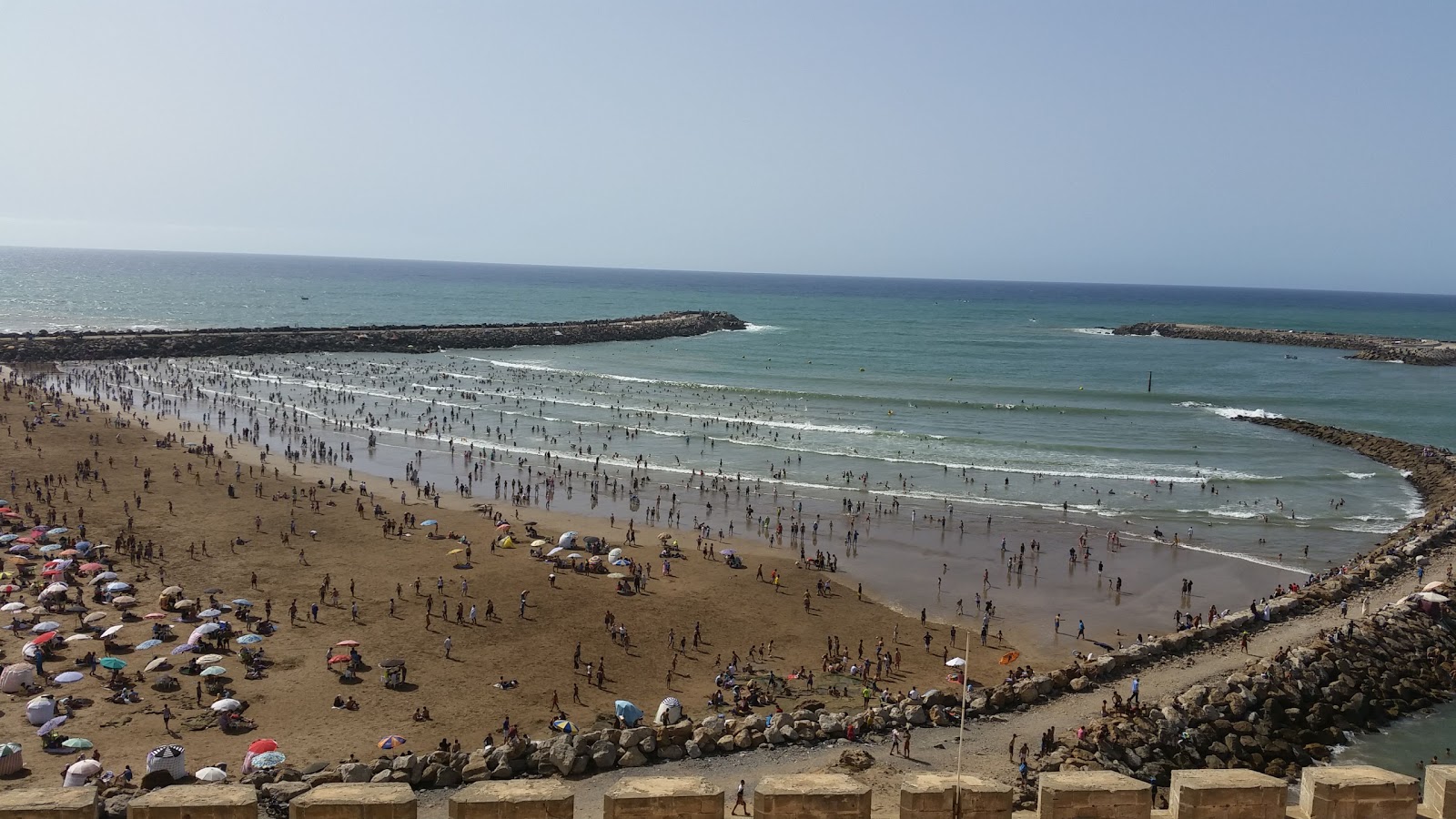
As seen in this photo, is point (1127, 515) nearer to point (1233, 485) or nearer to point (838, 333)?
point (1233, 485)

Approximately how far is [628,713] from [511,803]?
43.8ft

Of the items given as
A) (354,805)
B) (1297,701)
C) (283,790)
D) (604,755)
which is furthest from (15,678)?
(1297,701)

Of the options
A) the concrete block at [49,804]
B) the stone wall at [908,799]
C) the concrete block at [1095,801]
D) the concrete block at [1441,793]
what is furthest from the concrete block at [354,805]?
the concrete block at [1441,793]

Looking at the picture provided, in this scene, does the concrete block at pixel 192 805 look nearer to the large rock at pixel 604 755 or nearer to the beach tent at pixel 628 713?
the large rock at pixel 604 755

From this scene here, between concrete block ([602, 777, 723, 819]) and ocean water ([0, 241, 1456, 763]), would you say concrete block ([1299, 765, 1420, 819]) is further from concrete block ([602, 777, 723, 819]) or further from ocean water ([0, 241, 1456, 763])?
ocean water ([0, 241, 1456, 763])

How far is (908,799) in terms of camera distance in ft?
24.0

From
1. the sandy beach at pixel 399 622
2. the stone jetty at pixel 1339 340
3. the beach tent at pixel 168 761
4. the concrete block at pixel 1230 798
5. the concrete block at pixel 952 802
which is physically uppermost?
the stone jetty at pixel 1339 340

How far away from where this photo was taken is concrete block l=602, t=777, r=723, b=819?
688 centimetres

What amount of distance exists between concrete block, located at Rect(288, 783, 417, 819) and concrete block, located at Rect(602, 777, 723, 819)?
1527mm

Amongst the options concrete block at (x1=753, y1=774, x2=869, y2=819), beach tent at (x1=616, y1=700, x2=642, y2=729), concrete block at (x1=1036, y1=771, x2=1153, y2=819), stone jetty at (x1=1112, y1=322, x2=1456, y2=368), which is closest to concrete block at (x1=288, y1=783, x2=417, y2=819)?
concrete block at (x1=753, y1=774, x2=869, y2=819)

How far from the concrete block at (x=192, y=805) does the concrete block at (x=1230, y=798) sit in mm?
6948

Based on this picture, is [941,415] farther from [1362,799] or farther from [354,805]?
[354,805]

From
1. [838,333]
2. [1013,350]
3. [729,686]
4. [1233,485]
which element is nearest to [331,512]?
[729,686]

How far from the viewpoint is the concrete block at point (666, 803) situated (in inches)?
271
